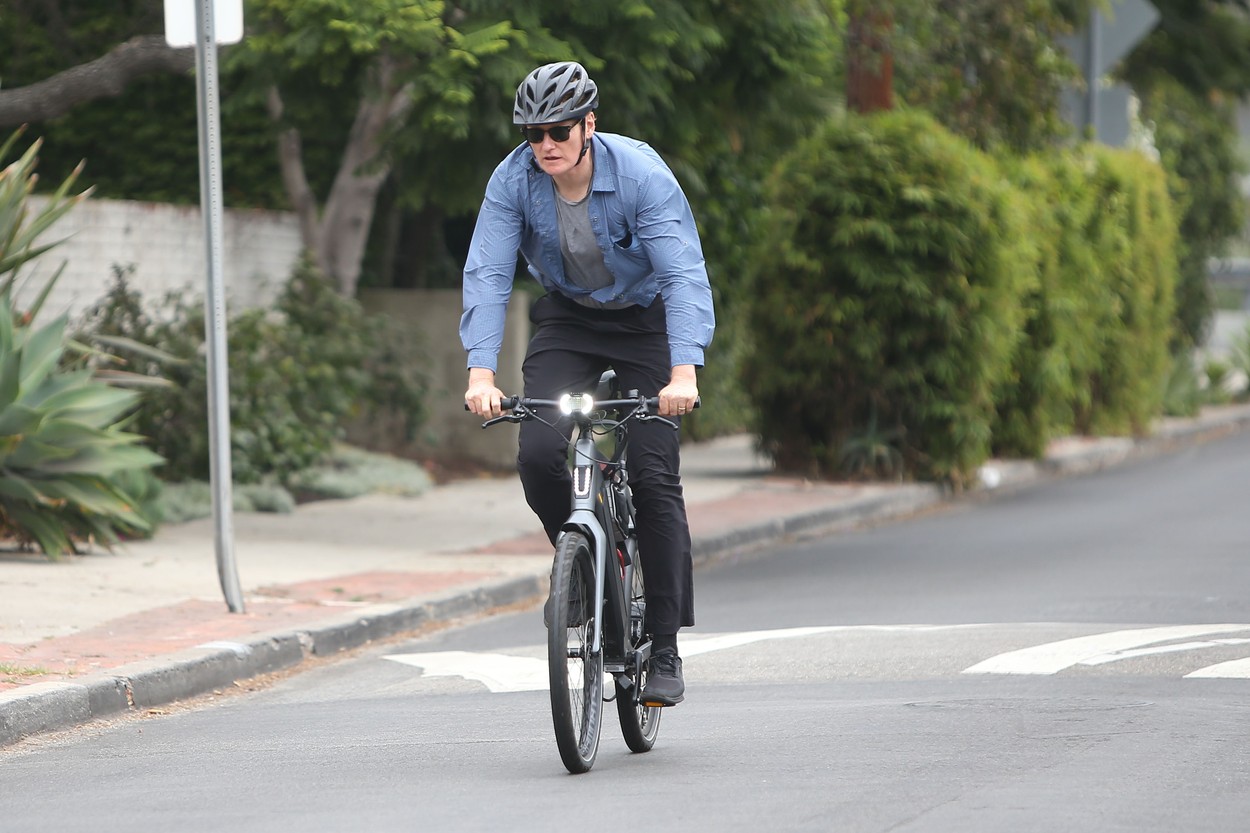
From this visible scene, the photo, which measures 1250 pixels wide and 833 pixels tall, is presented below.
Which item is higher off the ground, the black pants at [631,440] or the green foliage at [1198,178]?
the green foliage at [1198,178]

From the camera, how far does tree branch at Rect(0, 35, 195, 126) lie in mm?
11156

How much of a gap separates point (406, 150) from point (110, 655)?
13.8ft

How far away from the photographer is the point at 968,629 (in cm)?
819

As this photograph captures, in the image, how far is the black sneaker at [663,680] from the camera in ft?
18.6

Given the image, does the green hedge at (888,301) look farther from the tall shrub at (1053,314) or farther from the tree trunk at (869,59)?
the tree trunk at (869,59)

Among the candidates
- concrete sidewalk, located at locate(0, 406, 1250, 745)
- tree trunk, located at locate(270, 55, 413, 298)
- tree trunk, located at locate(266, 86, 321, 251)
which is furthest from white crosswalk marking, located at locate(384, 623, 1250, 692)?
tree trunk, located at locate(266, 86, 321, 251)

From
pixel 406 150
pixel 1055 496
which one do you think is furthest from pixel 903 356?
pixel 406 150

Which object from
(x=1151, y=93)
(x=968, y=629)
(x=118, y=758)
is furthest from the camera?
(x=1151, y=93)

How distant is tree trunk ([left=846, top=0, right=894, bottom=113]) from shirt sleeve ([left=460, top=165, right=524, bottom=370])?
30.2 ft

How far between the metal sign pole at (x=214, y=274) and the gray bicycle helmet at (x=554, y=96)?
10.3 ft

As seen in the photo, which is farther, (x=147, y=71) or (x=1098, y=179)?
(x=1098, y=179)

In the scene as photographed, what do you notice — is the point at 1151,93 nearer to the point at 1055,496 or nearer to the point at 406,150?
the point at 1055,496

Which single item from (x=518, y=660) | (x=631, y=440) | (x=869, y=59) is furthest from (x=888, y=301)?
(x=631, y=440)

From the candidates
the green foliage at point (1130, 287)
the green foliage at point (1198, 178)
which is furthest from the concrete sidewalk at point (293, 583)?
the green foliage at point (1198, 178)
